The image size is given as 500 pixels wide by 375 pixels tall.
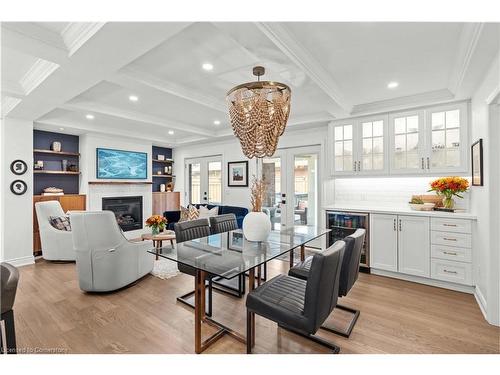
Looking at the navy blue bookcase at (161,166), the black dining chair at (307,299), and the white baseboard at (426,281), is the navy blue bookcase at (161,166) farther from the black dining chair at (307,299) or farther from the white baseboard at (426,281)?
the black dining chair at (307,299)

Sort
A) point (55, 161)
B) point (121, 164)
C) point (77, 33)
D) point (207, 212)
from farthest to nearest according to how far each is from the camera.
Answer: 1. point (121, 164)
2. point (207, 212)
3. point (55, 161)
4. point (77, 33)

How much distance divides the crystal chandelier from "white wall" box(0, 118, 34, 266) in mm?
3979

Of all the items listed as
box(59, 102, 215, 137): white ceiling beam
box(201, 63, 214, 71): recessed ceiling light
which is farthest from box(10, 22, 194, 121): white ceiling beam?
box(201, 63, 214, 71): recessed ceiling light

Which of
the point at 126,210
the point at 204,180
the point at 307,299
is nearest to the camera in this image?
the point at 307,299

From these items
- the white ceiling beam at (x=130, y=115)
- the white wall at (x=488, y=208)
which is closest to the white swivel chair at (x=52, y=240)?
the white ceiling beam at (x=130, y=115)

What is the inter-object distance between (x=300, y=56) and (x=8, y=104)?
416 cm

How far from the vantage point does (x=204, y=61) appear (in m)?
2.51

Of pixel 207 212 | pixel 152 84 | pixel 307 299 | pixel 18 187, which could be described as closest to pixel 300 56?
pixel 152 84

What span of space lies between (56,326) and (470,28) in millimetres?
4207

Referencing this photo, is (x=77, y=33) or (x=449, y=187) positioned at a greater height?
(x=77, y=33)

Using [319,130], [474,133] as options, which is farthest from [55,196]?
[474,133]

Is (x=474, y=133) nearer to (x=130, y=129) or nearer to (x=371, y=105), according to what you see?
(x=371, y=105)

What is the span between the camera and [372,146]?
386cm

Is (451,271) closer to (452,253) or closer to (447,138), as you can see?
(452,253)
